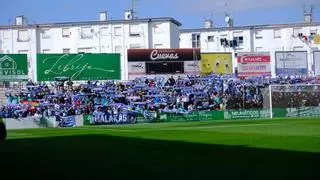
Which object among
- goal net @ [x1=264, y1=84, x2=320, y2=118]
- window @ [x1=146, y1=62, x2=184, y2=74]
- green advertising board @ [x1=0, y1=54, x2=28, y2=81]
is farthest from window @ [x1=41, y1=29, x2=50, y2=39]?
goal net @ [x1=264, y1=84, x2=320, y2=118]

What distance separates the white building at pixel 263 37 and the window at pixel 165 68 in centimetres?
1983

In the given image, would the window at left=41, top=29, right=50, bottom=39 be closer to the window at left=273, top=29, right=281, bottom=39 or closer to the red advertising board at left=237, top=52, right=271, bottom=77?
the red advertising board at left=237, top=52, right=271, bottom=77

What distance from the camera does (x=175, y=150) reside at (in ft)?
59.6

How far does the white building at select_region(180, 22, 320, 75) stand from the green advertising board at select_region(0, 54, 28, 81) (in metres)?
33.9

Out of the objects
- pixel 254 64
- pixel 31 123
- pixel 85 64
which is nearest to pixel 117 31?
A: pixel 85 64

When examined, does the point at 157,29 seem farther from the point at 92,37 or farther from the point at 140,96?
the point at 140,96

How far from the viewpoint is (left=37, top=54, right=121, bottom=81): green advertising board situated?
59625 mm

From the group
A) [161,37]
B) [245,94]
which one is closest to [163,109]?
[245,94]

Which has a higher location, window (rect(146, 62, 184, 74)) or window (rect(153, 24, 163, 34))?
window (rect(153, 24, 163, 34))

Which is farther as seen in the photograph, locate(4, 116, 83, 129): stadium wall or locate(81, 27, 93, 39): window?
locate(81, 27, 93, 39): window

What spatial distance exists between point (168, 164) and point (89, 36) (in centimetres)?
6378

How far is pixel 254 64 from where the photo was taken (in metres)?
65.0

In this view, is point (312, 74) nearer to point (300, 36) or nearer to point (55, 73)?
point (300, 36)

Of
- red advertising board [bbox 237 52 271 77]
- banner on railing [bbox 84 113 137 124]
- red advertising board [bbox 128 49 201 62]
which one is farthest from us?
red advertising board [bbox 237 52 271 77]
